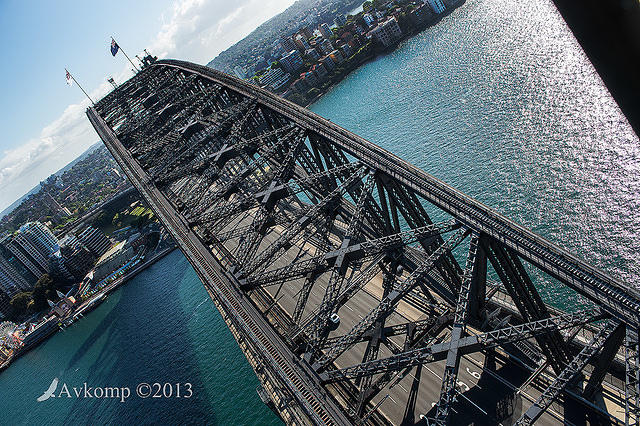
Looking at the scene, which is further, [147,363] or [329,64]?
[329,64]

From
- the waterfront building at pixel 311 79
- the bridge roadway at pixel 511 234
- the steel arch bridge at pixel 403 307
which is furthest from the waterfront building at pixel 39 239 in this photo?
the bridge roadway at pixel 511 234

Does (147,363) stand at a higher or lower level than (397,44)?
lower

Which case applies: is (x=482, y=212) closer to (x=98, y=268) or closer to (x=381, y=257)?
(x=381, y=257)

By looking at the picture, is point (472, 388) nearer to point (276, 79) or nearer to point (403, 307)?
point (403, 307)

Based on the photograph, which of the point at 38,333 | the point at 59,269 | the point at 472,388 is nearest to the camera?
the point at 472,388

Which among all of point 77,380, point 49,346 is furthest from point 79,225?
point 77,380

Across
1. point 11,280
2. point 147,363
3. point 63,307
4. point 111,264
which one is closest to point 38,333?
point 63,307
